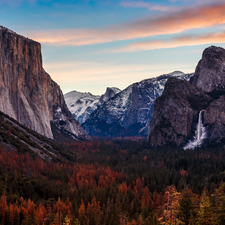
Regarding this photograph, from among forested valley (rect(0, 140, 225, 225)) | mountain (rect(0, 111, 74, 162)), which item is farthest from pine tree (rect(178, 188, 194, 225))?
mountain (rect(0, 111, 74, 162))

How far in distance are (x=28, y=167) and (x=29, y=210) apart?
39621 millimetres

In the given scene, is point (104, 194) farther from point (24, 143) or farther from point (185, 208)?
point (24, 143)

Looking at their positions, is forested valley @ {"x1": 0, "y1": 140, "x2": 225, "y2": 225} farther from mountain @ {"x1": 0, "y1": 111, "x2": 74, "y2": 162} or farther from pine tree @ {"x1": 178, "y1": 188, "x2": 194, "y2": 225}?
mountain @ {"x1": 0, "y1": 111, "x2": 74, "y2": 162}

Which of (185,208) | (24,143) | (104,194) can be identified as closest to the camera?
(185,208)

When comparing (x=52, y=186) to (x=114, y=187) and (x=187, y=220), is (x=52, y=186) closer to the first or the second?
(x=114, y=187)

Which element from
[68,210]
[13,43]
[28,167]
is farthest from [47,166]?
[13,43]

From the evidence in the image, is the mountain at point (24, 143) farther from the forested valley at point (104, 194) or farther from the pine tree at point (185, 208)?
the pine tree at point (185, 208)

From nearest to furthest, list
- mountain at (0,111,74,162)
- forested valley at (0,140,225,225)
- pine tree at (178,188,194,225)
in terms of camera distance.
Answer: pine tree at (178,188,194,225) → forested valley at (0,140,225,225) → mountain at (0,111,74,162)

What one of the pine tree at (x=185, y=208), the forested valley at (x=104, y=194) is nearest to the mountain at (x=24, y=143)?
the forested valley at (x=104, y=194)

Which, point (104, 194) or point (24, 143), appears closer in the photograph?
point (104, 194)

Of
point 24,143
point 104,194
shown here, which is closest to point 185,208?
point 104,194

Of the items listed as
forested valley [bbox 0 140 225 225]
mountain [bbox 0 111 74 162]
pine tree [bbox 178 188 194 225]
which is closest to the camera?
pine tree [bbox 178 188 194 225]

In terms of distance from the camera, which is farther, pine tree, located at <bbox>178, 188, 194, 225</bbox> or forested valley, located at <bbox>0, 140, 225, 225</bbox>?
forested valley, located at <bbox>0, 140, 225, 225</bbox>

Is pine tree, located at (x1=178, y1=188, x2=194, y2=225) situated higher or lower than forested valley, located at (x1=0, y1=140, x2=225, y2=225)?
higher
